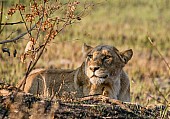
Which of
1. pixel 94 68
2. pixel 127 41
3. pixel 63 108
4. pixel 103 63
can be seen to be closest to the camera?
pixel 63 108

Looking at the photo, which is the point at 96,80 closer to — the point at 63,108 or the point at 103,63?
the point at 103,63

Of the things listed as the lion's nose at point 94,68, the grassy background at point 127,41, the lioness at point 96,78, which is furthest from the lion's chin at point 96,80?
the grassy background at point 127,41

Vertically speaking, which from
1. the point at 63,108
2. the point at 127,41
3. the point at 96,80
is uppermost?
the point at 127,41

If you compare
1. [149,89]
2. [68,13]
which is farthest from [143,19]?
[68,13]

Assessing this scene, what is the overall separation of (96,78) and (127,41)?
10535mm

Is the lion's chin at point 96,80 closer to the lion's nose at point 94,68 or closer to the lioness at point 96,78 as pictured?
the lioness at point 96,78

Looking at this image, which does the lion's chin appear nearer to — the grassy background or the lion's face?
the lion's face

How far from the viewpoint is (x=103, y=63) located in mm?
7703

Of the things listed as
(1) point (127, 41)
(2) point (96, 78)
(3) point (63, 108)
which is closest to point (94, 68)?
(2) point (96, 78)

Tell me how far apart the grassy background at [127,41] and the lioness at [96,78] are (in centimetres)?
32

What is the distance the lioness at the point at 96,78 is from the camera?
301 inches

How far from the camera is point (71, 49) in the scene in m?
15.8

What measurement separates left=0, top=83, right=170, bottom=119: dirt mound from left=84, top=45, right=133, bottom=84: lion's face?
4.35 ft

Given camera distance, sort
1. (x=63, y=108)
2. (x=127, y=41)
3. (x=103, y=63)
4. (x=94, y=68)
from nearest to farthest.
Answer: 1. (x=63, y=108)
2. (x=94, y=68)
3. (x=103, y=63)
4. (x=127, y=41)
